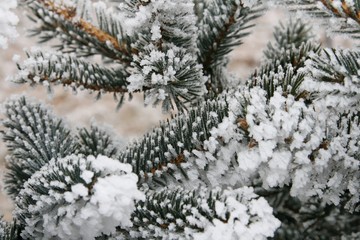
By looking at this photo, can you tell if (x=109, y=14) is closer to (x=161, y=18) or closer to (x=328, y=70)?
(x=161, y=18)

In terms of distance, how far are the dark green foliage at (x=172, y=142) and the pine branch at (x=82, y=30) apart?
0.15m

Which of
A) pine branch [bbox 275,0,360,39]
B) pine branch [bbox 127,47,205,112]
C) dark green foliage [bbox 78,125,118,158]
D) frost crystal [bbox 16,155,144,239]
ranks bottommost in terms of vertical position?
frost crystal [bbox 16,155,144,239]

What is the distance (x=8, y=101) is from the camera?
687 millimetres

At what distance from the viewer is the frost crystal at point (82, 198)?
1.49 ft

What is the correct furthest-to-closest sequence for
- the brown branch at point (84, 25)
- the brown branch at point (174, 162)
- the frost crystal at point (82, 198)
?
the brown branch at point (84, 25) < the brown branch at point (174, 162) < the frost crystal at point (82, 198)

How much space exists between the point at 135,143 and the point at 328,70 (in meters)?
0.27

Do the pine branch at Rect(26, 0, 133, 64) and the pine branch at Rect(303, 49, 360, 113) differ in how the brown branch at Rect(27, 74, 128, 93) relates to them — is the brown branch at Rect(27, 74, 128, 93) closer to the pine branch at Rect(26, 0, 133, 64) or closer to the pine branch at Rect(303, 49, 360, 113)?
the pine branch at Rect(26, 0, 133, 64)

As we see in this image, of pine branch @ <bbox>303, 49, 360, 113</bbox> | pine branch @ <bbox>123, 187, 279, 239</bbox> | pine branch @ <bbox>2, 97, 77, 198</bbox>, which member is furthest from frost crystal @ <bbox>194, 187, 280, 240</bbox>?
pine branch @ <bbox>2, 97, 77, 198</bbox>

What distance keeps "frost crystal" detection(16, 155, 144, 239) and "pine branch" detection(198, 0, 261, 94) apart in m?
0.25

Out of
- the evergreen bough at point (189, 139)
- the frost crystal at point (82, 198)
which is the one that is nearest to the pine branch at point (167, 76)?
the evergreen bough at point (189, 139)

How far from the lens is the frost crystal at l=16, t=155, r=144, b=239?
455 millimetres

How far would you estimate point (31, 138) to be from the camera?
0.63 metres

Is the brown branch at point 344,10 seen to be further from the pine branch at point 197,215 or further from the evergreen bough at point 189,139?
the pine branch at point 197,215

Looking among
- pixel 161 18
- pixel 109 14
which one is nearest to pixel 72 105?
pixel 109 14
